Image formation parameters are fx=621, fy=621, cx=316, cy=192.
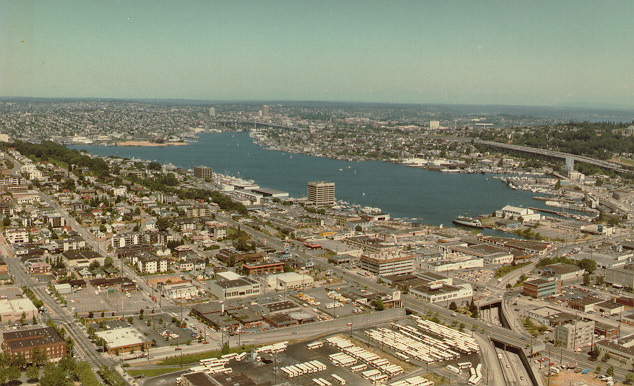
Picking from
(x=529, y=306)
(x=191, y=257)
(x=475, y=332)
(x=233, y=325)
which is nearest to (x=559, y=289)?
(x=529, y=306)

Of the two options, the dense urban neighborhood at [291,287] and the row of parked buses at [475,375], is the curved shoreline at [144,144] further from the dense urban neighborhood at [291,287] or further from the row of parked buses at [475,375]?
the row of parked buses at [475,375]

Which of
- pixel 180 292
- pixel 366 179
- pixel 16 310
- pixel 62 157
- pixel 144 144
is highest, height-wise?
pixel 62 157

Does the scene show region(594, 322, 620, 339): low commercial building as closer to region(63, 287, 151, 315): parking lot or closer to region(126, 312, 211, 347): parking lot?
region(126, 312, 211, 347): parking lot

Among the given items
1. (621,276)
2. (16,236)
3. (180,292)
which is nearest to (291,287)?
(180,292)

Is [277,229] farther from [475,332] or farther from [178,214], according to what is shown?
[475,332]

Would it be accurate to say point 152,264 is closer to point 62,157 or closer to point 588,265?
point 588,265

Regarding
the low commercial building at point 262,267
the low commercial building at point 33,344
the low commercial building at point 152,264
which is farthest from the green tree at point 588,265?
the low commercial building at point 33,344

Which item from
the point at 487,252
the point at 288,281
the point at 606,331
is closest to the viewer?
the point at 606,331

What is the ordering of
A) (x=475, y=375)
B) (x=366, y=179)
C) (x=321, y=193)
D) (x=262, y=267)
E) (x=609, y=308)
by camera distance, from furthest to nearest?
(x=366, y=179) → (x=321, y=193) → (x=262, y=267) → (x=609, y=308) → (x=475, y=375)
